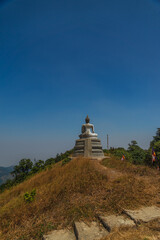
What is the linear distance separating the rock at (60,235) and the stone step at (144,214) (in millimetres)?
1395

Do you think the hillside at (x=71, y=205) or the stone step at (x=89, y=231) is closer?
the stone step at (x=89, y=231)

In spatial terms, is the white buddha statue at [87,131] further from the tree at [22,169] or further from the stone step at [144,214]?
the stone step at [144,214]

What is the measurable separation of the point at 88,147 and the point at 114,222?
27.8 ft

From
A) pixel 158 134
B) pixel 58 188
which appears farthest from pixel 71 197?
pixel 158 134

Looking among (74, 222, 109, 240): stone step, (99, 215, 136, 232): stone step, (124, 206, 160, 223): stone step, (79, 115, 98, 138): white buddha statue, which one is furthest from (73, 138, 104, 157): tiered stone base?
(74, 222, 109, 240): stone step

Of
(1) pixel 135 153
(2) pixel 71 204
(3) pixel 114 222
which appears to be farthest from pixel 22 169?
(1) pixel 135 153

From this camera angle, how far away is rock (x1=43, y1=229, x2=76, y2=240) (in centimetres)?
263

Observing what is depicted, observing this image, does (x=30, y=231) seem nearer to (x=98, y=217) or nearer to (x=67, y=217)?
(x=67, y=217)

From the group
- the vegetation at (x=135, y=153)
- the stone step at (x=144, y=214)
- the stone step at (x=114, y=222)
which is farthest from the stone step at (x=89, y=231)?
the vegetation at (x=135, y=153)

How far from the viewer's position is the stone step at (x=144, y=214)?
286 cm

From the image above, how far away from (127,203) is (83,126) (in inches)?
389

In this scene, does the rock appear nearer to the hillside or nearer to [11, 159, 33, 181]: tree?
the hillside

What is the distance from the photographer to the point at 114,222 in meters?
2.85

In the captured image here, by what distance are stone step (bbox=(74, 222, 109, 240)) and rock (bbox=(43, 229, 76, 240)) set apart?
141 mm
